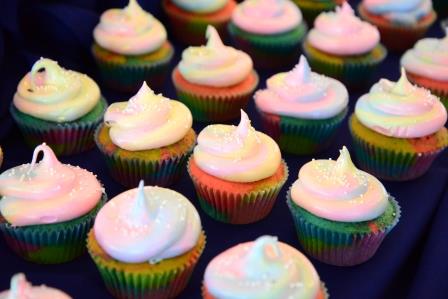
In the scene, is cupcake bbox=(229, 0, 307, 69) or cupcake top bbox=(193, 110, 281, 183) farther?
cupcake bbox=(229, 0, 307, 69)

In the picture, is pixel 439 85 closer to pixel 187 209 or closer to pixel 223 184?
pixel 223 184

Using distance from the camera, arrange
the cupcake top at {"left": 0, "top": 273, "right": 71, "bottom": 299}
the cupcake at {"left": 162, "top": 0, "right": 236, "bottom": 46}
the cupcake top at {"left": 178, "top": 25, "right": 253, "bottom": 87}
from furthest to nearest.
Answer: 1. the cupcake at {"left": 162, "top": 0, "right": 236, "bottom": 46}
2. the cupcake top at {"left": 178, "top": 25, "right": 253, "bottom": 87}
3. the cupcake top at {"left": 0, "top": 273, "right": 71, "bottom": 299}

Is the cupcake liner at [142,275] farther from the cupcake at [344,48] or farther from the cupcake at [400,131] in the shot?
the cupcake at [344,48]

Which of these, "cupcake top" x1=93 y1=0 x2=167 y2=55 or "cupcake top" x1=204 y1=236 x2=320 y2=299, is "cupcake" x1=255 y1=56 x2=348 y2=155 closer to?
"cupcake top" x1=93 y1=0 x2=167 y2=55

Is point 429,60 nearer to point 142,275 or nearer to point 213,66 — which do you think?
point 213,66

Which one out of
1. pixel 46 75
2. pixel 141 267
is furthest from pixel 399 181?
pixel 46 75

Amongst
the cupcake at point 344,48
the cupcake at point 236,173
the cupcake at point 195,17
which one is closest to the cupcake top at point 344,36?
the cupcake at point 344,48

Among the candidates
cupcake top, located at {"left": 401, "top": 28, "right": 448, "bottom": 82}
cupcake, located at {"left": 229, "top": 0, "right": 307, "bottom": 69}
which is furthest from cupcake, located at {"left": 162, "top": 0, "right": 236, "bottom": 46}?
cupcake top, located at {"left": 401, "top": 28, "right": 448, "bottom": 82}
